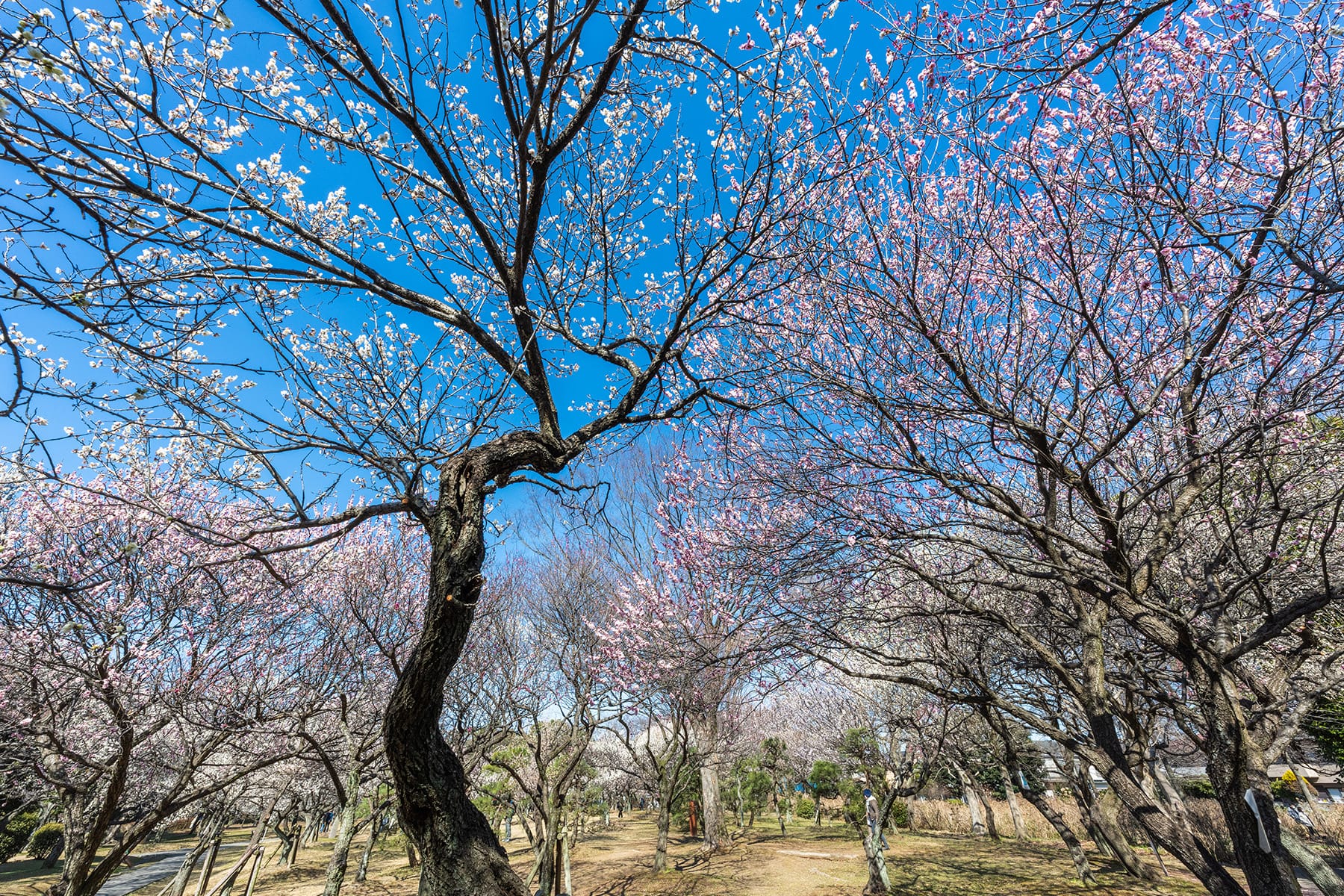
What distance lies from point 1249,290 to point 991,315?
155 cm

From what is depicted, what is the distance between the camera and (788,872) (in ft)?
42.5

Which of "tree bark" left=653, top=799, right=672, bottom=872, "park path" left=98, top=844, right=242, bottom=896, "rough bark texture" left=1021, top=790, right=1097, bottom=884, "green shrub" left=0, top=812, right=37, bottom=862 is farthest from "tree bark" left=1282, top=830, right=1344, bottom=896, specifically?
"green shrub" left=0, top=812, right=37, bottom=862

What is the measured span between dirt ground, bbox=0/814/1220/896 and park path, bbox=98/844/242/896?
3.03 ft

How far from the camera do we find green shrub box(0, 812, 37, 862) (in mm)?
19656

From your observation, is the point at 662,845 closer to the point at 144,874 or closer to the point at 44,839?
the point at 144,874

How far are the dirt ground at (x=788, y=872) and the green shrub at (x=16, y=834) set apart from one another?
23.1 inches

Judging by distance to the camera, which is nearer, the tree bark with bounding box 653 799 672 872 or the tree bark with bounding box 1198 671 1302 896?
the tree bark with bounding box 1198 671 1302 896

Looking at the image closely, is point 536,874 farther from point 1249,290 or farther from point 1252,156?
point 1252,156

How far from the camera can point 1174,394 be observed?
13.7 ft

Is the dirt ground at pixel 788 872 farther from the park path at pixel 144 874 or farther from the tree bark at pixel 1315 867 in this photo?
the tree bark at pixel 1315 867

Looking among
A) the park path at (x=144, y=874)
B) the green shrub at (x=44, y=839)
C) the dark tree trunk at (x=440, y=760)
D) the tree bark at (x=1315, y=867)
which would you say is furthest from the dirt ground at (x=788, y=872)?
the dark tree trunk at (x=440, y=760)

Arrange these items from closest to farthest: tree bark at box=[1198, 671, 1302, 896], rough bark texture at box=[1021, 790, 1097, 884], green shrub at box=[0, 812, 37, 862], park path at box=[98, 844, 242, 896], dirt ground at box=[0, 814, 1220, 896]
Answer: tree bark at box=[1198, 671, 1302, 896]
dirt ground at box=[0, 814, 1220, 896]
rough bark texture at box=[1021, 790, 1097, 884]
park path at box=[98, 844, 242, 896]
green shrub at box=[0, 812, 37, 862]

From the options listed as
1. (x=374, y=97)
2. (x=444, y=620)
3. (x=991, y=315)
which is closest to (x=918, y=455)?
(x=991, y=315)

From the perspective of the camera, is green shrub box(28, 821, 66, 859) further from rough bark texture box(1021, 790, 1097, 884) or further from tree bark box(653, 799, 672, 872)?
rough bark texture box(1021, 790, 1097, 884)
